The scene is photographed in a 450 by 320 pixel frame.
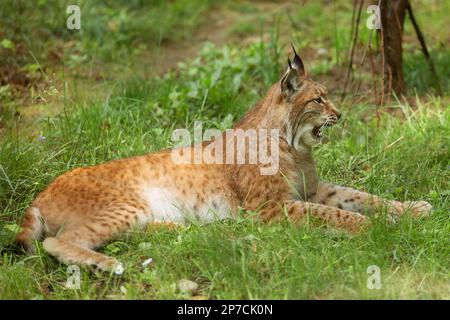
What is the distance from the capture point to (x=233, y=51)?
29.5ft

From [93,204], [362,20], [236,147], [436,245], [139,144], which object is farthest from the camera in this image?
[362,20]

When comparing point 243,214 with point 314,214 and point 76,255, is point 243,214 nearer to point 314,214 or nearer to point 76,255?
point 314,214

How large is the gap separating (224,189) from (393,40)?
8.82 ft

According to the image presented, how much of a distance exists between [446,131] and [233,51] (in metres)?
2.83

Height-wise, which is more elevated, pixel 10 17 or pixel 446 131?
pixel 10 17

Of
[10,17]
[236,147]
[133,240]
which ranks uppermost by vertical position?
[10,17]

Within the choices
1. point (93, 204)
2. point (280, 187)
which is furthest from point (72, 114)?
point (280, 187)

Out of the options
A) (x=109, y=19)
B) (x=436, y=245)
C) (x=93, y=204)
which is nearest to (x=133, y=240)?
(x=93, y=204)

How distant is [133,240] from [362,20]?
16.4ft

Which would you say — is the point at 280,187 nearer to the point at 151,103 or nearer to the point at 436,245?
the point at 436,245

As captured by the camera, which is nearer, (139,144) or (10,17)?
(139,144)
